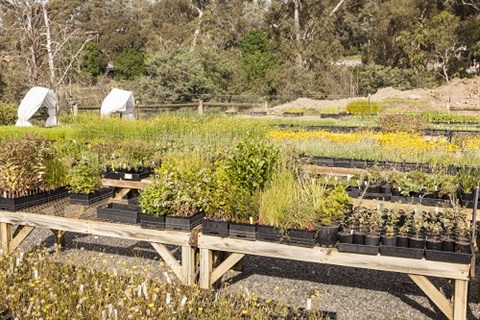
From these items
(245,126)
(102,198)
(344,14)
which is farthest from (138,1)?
(102,198)

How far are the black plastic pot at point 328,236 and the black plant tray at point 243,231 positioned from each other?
52 cm

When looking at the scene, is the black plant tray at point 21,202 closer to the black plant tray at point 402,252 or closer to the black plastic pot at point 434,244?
the black plant tray at point 402,252

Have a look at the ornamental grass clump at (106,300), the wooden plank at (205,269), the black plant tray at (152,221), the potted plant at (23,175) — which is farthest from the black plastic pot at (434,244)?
the potted plant at (23,175)

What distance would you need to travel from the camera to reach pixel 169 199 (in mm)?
4164

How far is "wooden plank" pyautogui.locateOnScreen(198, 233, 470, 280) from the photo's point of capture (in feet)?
10.9

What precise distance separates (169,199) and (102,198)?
128cm

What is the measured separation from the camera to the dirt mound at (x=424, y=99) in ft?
72.5

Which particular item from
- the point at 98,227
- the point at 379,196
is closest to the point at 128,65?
the point at 379,196

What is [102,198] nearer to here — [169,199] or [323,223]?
[169,199]

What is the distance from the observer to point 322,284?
449 cm

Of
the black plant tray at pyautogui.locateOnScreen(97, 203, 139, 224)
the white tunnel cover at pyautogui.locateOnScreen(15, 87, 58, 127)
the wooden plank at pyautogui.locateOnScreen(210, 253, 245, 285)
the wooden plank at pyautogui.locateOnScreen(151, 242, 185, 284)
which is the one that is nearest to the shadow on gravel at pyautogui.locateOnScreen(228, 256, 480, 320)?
the wooden plank at pyautogui.locateOnScreen(210, 253, 245, 285)

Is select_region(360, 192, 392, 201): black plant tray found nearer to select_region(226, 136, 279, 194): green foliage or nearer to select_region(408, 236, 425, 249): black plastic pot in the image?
select_region(226, 136, 279, 194): green foliage

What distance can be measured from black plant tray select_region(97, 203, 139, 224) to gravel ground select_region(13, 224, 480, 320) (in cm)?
37

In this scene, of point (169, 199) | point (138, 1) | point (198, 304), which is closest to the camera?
point (198, 304)
